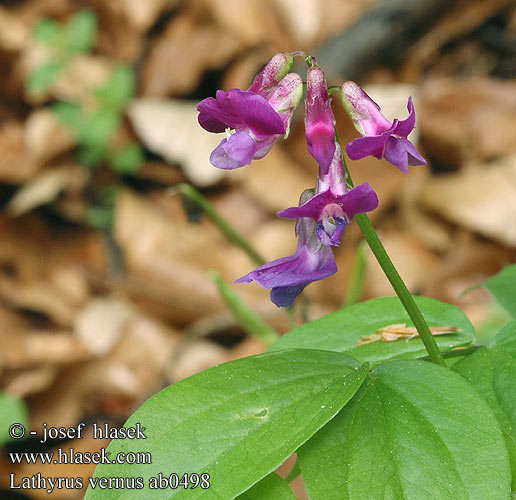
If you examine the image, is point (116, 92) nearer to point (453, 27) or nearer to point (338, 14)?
point (338, 14)

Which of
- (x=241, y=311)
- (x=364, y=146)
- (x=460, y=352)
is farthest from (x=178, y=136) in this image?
(x=364, y=146)

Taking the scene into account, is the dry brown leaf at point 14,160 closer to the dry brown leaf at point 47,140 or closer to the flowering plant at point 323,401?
the dry brown leaf at point 47,140

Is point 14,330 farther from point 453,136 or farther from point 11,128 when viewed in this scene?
point 453,136

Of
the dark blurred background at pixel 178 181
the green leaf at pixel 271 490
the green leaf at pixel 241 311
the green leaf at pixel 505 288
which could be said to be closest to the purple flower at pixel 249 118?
the green leaf at pixel 271 490

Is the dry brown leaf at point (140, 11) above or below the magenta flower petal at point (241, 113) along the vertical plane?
above

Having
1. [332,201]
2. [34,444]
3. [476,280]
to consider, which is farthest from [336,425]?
[476,280]

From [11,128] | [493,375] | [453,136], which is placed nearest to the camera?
[493,375]

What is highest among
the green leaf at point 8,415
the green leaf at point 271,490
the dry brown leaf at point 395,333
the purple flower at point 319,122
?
the green leaf at point 8,415
